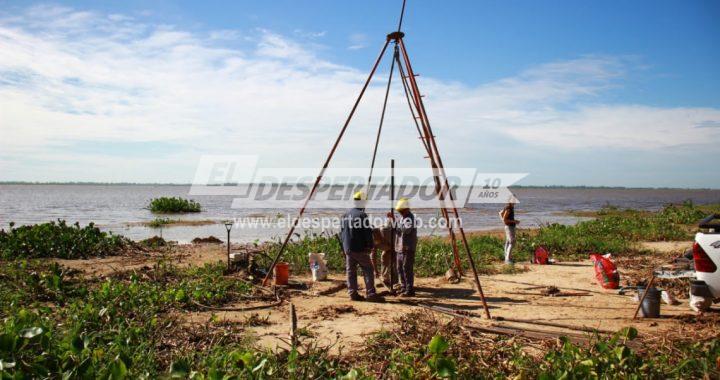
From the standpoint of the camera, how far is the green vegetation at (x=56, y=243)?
11406 millimetres

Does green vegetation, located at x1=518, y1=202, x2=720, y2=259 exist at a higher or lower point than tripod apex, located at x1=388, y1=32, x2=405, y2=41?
lower

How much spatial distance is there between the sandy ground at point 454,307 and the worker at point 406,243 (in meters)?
0.33

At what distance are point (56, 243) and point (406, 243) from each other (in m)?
10.1

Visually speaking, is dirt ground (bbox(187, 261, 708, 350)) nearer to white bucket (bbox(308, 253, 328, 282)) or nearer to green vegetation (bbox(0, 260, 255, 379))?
white bucket (bbox(308, 253, 328, 282))

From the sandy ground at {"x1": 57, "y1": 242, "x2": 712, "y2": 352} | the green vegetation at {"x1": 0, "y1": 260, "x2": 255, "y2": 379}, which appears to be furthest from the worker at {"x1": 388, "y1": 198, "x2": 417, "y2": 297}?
the green vegetation at {"x1": 0, "y1": 260, "x2": 255, "y2": 379}

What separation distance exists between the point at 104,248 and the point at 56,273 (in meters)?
5.52

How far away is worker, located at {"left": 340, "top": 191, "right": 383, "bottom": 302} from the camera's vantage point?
7922 millimetres

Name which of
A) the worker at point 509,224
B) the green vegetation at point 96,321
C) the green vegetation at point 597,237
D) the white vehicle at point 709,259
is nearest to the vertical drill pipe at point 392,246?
the green vegetation at point 96,321

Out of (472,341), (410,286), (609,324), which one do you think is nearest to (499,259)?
(410,286)

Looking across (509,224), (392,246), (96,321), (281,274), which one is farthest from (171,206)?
(96,321)

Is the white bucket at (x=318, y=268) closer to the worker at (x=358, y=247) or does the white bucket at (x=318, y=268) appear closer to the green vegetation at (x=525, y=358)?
the worker at (x=358, y=247)

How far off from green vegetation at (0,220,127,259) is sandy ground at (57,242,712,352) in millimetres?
1279

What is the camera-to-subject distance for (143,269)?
32.0ft

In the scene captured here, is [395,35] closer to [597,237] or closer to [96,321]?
[96,321]
